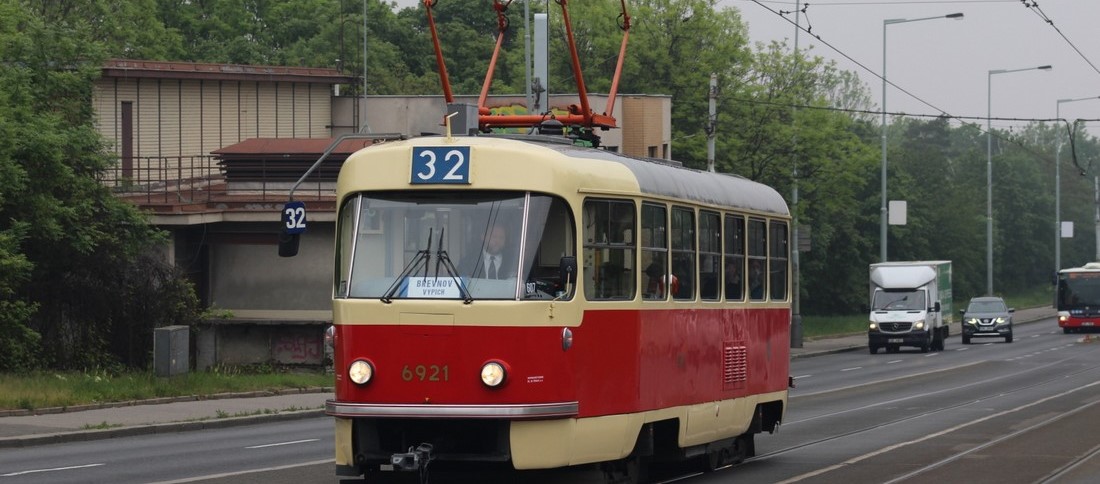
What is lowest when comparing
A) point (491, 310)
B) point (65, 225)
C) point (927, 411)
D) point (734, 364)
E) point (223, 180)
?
point (927, 411)

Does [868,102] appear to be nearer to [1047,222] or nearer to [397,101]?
[1047,222]

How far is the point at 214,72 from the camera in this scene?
4725 cm

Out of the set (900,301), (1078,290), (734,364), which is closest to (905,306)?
(900,301)

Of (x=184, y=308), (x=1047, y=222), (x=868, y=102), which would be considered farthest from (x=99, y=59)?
(x=868, y=102)

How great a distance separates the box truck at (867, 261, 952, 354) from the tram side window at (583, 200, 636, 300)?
41.7m

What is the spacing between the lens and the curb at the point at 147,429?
2078cm

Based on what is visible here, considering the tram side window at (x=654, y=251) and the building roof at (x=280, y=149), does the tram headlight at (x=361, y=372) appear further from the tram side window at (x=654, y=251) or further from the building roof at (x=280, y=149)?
the building roof at (x=280, y=149)

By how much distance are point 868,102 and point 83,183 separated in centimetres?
14133

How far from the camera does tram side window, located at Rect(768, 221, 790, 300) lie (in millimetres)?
18047

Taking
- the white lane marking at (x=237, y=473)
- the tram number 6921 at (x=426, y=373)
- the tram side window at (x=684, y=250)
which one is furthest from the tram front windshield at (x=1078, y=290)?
the tram number 6921 at (x=426, y=373)

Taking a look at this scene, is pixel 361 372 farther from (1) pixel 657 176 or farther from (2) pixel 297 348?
(2) pixel 297 348

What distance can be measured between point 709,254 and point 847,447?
551cm

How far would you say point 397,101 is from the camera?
5575 centimetres

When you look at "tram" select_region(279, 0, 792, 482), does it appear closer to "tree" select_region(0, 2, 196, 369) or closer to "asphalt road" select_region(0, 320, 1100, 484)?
"asphalt road" select_region(0, 320, 1100, 484)
